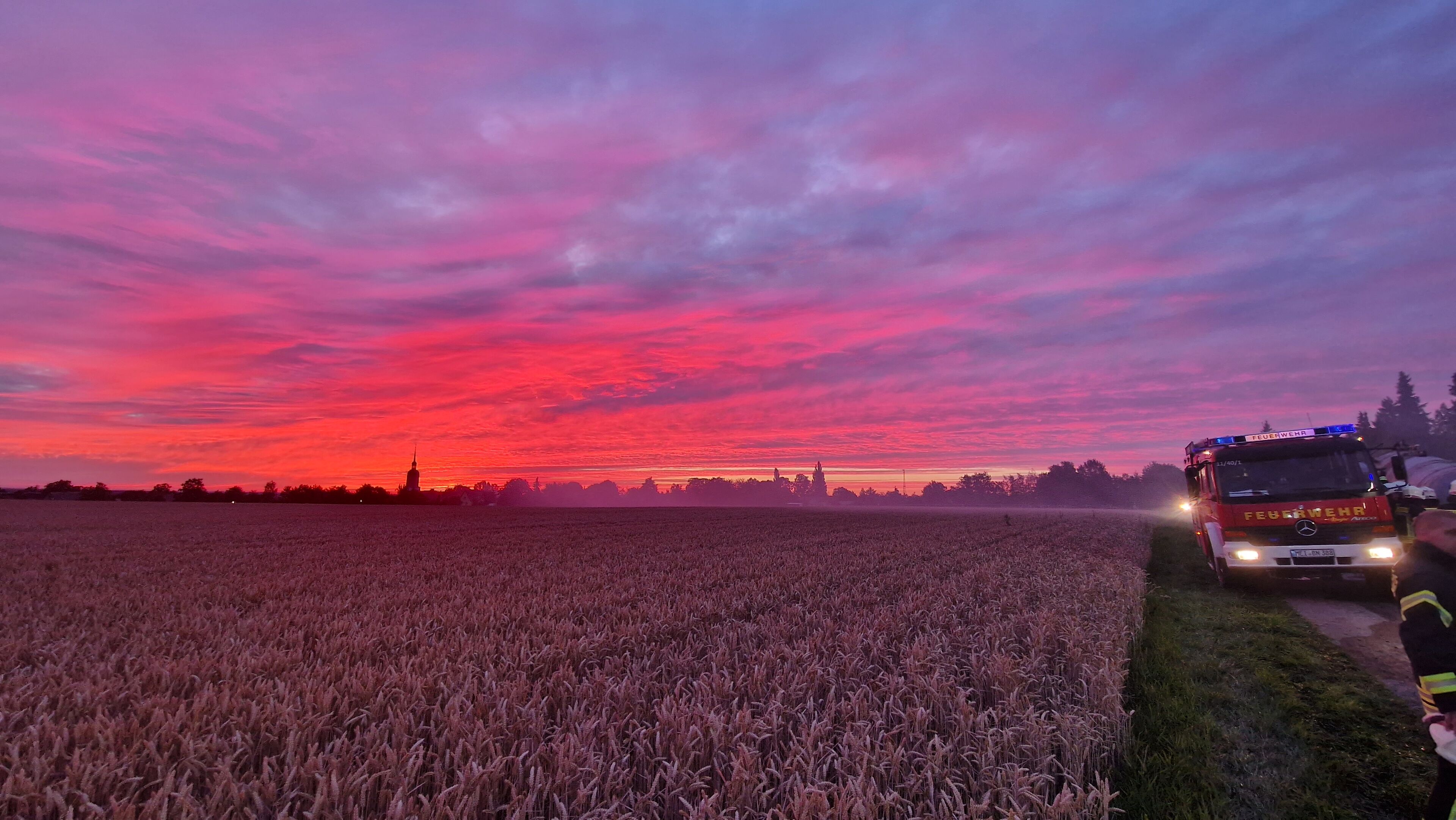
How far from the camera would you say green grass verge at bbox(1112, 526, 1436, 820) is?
16.4ft

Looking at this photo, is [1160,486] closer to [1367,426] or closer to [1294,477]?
[1367,426]

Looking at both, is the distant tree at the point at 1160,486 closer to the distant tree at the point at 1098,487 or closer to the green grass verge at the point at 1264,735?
the distant tree at the point at 1098,487

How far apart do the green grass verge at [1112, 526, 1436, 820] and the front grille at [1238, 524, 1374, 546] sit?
3397 millimetres

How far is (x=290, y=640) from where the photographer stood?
25.2ft

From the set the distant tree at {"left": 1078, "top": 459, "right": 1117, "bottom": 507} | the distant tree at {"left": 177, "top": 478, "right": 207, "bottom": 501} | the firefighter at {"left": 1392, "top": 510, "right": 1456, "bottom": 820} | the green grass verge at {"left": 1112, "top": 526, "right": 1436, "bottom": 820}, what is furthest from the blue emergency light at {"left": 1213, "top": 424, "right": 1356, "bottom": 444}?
the distant tree at {"left": 1078, "top": 459, "right": 1117, "bottom": 507}

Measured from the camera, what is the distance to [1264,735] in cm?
636

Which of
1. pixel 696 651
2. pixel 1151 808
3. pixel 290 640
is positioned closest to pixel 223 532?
pixel 290 640

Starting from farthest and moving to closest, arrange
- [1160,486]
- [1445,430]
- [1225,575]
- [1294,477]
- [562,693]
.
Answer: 1. [1160,486]
2. [1445,430]
3. [1225,575]
4. [1294,477]
5. [562,693]

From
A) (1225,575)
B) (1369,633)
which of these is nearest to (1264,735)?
(1369,633)

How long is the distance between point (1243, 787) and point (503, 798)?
6029 mm

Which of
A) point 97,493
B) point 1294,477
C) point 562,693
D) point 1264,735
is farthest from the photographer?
point 97,493

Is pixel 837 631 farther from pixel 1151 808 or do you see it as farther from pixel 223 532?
pixel 223 532

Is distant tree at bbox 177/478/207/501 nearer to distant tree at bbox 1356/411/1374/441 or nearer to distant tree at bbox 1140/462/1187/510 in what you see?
distant tree at bbox 1356/411/1374/441

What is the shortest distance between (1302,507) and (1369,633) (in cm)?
340
